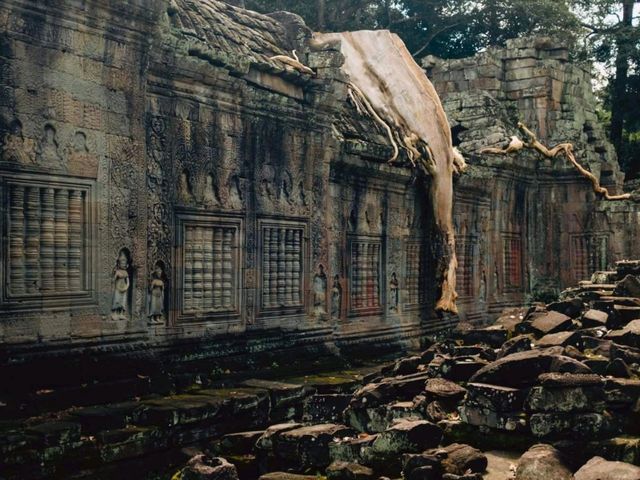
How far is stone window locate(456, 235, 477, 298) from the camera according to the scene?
16.5 meters

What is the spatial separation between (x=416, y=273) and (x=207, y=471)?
8496 millimetres

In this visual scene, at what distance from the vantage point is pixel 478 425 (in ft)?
23.7

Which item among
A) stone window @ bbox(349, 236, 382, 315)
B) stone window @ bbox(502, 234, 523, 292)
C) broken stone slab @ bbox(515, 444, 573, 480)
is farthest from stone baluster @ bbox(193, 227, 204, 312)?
stone window @ bbox(502, 234, 523, 292)

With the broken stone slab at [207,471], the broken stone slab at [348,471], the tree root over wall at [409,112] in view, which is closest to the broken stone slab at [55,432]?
the broken stone slab at [207,471]

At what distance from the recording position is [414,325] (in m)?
14.4

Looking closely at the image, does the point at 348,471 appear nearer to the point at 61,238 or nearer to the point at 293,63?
the point at 61,238

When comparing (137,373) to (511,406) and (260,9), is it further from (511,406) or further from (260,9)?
(260,9)

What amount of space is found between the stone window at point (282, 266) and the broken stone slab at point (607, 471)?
5364mm

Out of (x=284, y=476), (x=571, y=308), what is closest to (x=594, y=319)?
(x=571, y=308)

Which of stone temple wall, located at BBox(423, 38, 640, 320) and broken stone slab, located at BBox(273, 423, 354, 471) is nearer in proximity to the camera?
broken stone slab, located at BBox(273, 423, 354, 471)

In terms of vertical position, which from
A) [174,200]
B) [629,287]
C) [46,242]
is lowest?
[629,287]

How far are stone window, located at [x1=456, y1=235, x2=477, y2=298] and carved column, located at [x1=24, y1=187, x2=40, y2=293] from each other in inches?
392

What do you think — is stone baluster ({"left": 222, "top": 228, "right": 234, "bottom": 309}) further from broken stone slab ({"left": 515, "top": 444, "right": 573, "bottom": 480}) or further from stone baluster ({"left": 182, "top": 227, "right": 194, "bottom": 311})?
broken stone slab ({"left": 515, "top": 444, "right": 573, "bottom": 480})

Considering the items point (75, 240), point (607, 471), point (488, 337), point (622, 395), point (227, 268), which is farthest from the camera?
point (488, 337)
